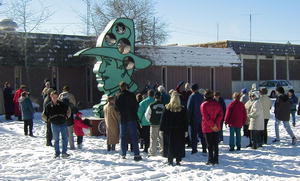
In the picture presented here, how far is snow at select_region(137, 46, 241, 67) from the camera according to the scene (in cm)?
2772

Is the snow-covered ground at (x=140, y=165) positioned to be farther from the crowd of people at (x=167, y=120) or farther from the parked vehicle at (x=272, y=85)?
the parked vehicle at (x=272, y=85)

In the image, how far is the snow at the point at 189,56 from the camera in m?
27.7

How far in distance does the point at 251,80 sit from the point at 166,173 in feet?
100

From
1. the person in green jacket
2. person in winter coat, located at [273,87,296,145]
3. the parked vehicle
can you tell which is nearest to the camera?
the person in green jacket

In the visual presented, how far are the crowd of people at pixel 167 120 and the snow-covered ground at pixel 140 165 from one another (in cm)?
31

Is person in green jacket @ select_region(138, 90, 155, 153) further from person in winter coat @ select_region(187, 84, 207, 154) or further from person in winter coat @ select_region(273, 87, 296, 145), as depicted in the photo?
person in winter coat @ select_region(273, 87, 296, 145)

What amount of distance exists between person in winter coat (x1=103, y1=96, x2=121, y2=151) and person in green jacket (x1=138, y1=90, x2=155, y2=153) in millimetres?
621

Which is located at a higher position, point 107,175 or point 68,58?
point 68,58

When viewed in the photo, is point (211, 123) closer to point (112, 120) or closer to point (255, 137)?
point (255, 137)

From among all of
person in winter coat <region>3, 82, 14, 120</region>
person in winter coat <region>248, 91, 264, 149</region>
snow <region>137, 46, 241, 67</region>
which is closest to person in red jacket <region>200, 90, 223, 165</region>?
person in winter coat <region>248, 91, 264, 149</region>

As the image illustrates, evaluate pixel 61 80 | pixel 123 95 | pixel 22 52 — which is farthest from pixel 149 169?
pixel 61 80

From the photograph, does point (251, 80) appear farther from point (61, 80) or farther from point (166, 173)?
point (166, 173)

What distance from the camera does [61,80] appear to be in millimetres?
25734

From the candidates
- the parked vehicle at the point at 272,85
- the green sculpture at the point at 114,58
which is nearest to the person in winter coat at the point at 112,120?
the green sculpture at the point at 114,58
